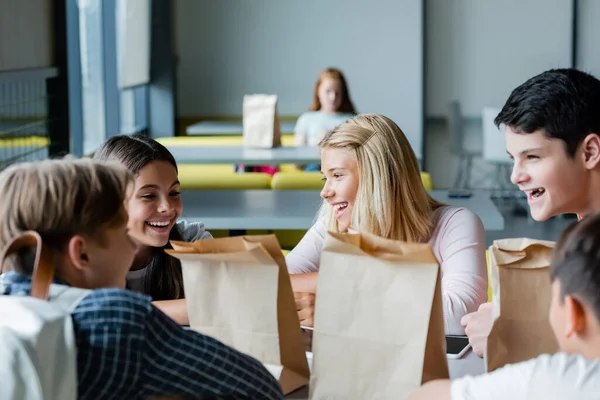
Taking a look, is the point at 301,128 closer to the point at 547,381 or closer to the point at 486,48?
the point at 486,48

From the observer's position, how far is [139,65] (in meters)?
7.25

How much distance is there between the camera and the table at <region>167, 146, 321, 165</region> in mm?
4762

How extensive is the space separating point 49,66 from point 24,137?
23.1 inches

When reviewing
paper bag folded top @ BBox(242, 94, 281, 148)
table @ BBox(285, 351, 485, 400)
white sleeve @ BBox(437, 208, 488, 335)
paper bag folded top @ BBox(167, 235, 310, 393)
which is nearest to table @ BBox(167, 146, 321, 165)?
paper bag folded top @ BBox(242, 94, 281, 148)

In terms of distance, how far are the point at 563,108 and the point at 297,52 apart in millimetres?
5908

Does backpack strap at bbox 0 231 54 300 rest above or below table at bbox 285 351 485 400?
above

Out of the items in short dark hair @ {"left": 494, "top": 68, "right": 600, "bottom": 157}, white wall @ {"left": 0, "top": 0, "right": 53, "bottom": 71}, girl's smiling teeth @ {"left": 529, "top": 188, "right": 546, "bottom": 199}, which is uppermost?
white wall @ {"left": 0, "top": 0, "right": 53, "bottom": 71}

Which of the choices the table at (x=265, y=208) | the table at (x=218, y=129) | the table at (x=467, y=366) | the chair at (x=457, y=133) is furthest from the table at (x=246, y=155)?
the table at (x=467, y=366)

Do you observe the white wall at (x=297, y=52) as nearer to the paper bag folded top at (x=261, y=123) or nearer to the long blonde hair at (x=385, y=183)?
the paper bag folded top at (x=261, y=123)

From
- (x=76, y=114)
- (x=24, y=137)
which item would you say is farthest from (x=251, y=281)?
(x=76, y=114)

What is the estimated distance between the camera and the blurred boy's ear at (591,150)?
75.2 inches

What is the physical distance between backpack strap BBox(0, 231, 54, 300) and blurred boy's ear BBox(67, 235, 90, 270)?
0.04m

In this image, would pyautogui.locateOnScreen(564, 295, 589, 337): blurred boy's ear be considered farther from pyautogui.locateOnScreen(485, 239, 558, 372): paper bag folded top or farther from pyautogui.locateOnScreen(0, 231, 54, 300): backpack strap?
pyautogui.locateOnScreen(0, 231, 54, 300): backpack strap

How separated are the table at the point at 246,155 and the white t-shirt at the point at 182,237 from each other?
2.30 metres
